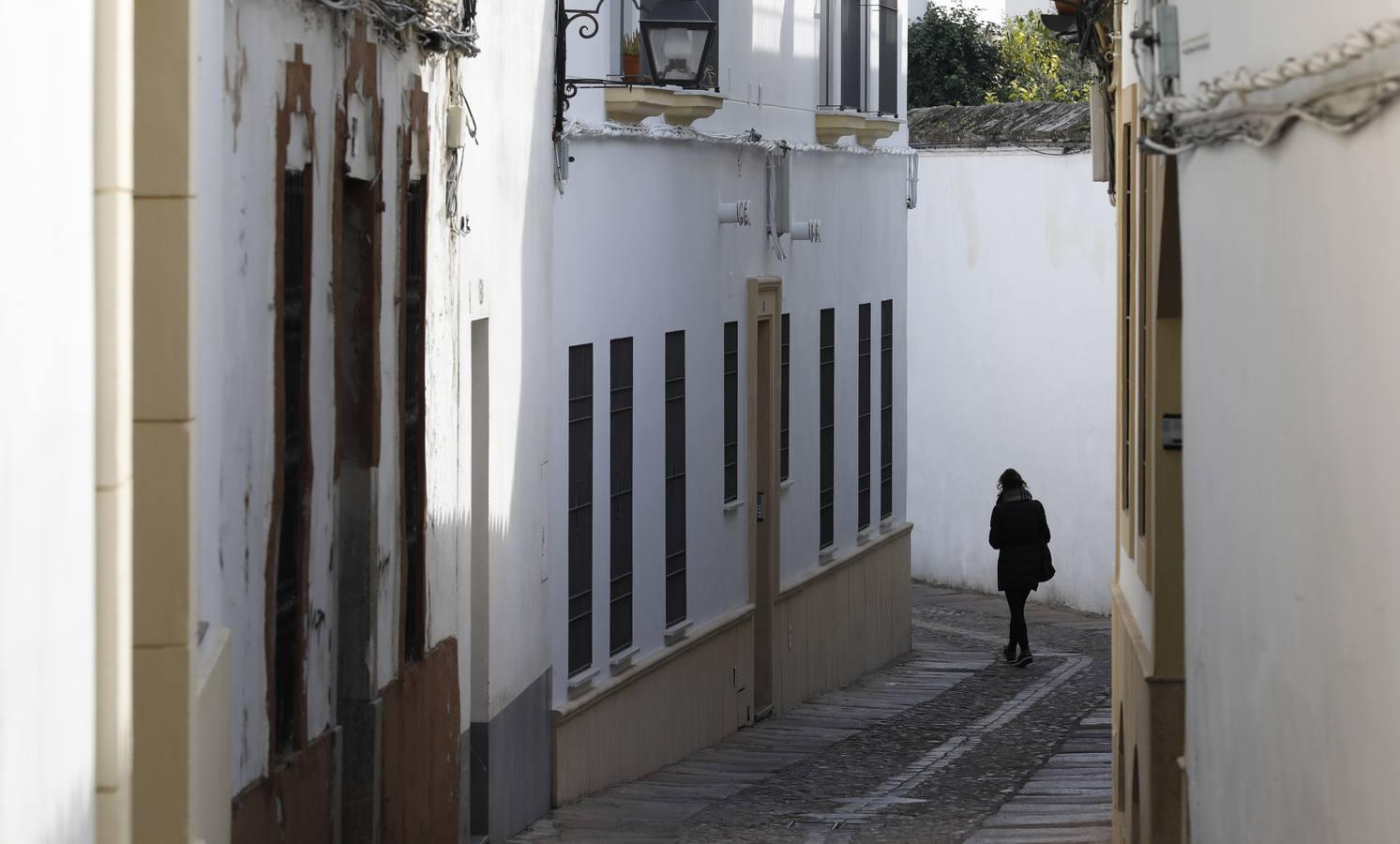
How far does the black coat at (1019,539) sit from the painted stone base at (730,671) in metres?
1.33

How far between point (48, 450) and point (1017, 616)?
1591cm

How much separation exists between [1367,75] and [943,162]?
19239mm

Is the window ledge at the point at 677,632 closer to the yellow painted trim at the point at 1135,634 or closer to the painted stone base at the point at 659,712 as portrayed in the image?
the painted stone base at the point at 659,712

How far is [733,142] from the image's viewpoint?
1567 cm

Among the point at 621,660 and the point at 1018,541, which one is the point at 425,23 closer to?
the point at 621,660

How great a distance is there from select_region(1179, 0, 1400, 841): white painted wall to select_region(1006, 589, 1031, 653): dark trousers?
1193 centimetres

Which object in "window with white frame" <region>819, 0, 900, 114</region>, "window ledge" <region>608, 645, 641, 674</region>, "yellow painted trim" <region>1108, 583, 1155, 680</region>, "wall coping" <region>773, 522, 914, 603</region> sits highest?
"window with white frame" <region>819, 0, 900, 114</region>

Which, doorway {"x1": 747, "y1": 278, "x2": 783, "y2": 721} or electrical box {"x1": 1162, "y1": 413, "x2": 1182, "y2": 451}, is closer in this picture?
electrical box {"x1": 1162, "y1": 413, "x2": 1182, "y2": 451}

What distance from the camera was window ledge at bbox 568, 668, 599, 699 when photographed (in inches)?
501

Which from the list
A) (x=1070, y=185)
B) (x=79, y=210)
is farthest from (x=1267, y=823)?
(x=1070, y=185)

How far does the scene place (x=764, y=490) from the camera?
55.6 feet

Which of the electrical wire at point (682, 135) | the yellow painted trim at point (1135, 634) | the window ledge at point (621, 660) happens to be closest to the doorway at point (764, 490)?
the electrical wire at point (682, 135)

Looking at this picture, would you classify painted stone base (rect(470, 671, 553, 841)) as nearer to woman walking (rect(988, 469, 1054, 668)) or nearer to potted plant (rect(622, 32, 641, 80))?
potted plant (rect(622, 32, 641, 80))

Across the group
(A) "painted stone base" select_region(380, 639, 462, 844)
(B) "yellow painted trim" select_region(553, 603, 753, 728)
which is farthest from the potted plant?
(A) "painted stone base" select_region(380, 639, 462, 844)
